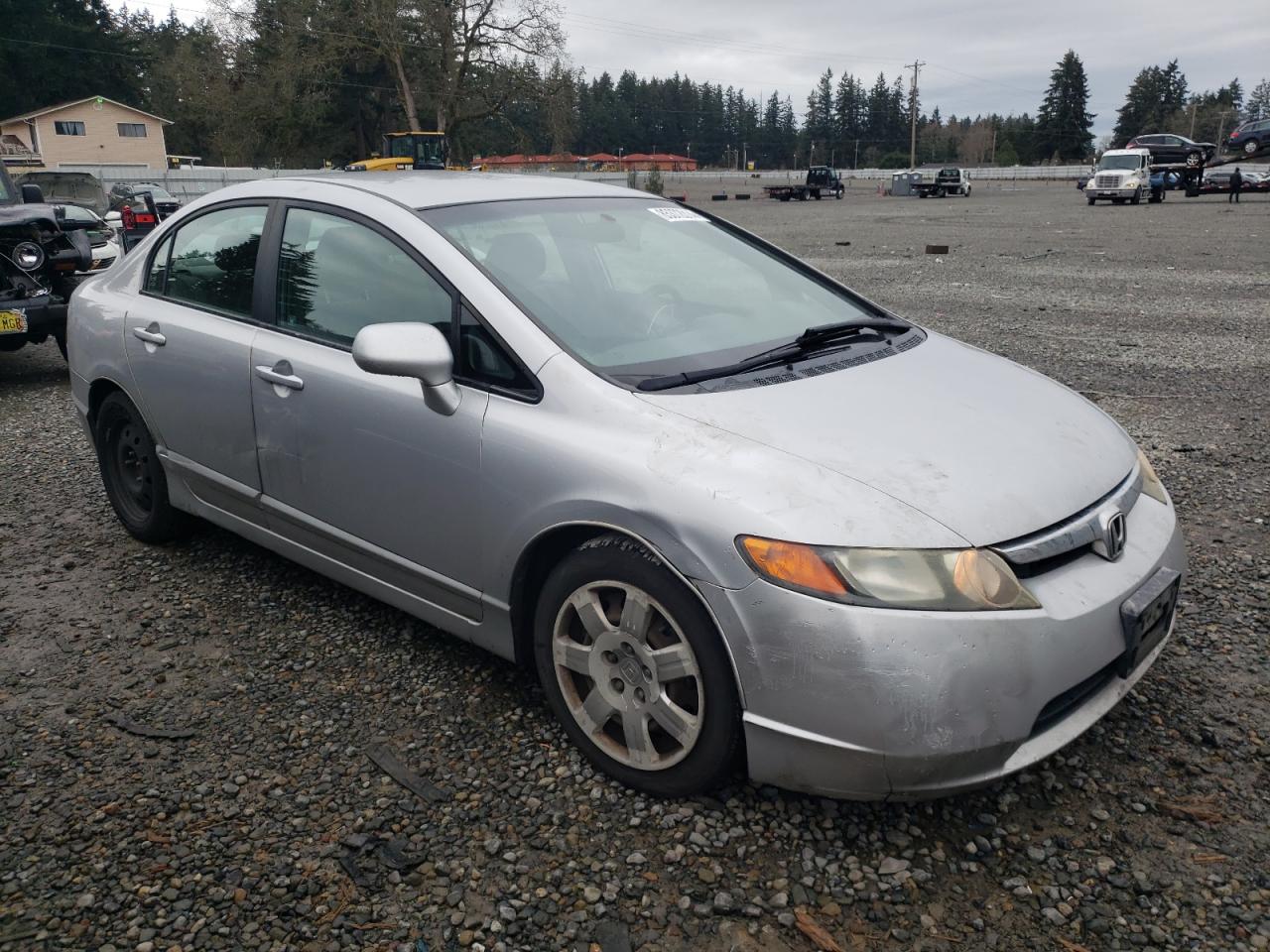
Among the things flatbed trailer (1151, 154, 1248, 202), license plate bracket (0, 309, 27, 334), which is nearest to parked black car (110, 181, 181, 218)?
license plate bracket (0, 309, 27, 334)

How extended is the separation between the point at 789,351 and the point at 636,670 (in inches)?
43.4

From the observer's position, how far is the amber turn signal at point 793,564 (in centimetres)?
213

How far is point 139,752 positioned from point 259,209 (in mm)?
1980

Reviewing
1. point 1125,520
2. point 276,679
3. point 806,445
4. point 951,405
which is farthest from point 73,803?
point 1125,520

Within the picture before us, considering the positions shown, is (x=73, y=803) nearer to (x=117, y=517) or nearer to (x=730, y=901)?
(x=730, y=901)

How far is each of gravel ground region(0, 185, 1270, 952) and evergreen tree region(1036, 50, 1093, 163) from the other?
11483 centimetres

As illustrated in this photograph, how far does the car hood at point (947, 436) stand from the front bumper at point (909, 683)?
0.65 ft

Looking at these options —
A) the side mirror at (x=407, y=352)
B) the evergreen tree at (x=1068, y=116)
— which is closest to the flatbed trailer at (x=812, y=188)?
the side mirror at (x=407, y=352)

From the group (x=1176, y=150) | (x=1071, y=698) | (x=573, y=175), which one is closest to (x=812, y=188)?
(x=573, y=175)

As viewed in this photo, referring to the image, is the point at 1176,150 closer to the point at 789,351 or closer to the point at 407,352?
the point at 789,351

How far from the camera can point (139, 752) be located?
113 inches

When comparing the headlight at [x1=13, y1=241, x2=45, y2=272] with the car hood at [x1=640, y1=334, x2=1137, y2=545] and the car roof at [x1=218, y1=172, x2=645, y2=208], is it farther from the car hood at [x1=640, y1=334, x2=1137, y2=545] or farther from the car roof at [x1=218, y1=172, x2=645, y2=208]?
the car hood at [x1=640, y1=334, x2=1137, y2=545]

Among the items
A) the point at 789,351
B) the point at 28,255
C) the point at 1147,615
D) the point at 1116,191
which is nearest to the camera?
the point at 1147,615

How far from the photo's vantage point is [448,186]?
11.3 ft
